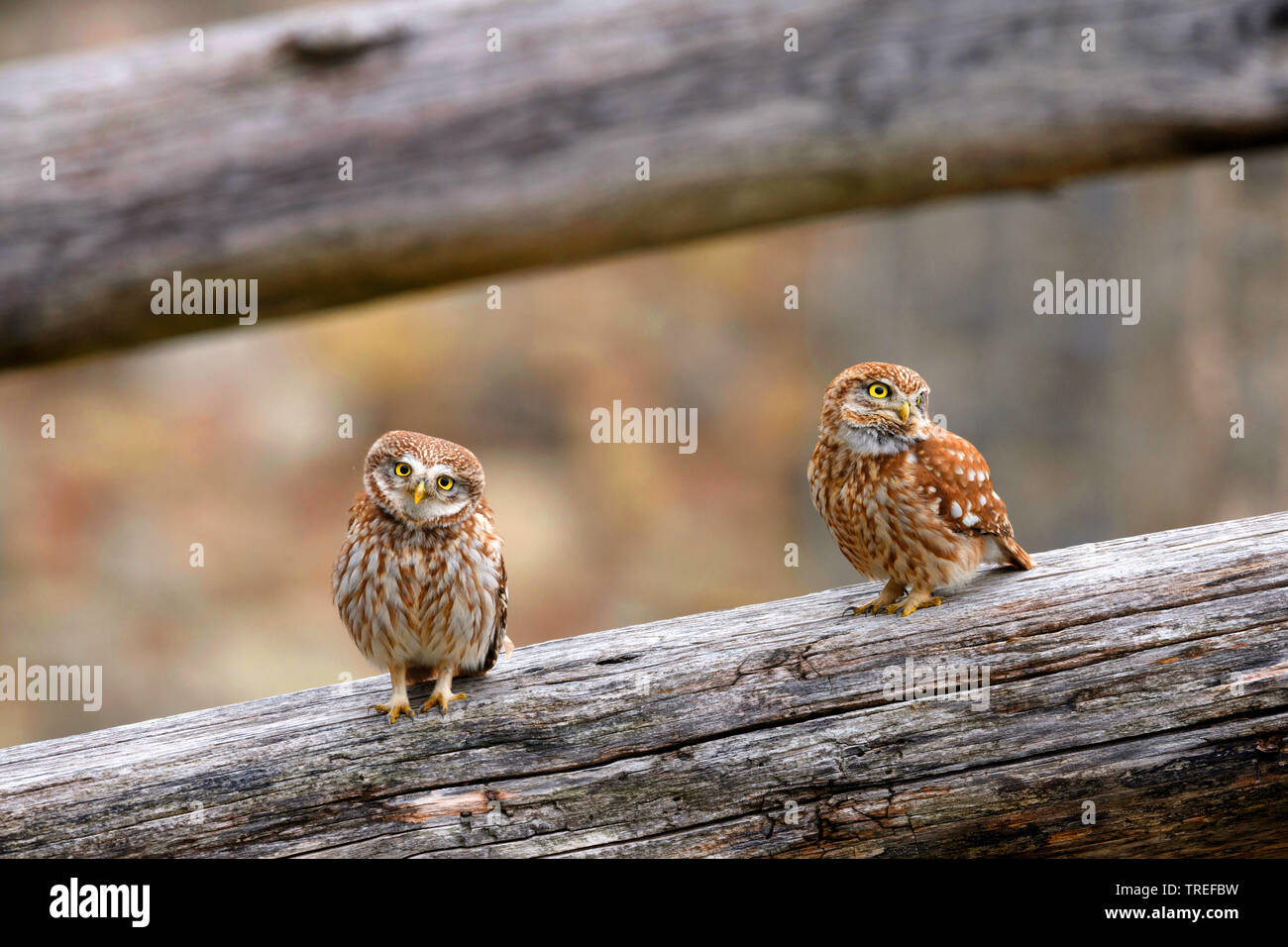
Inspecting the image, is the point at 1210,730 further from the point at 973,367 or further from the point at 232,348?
the point at 232,348

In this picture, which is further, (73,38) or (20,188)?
(73,38)

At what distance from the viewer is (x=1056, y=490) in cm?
629

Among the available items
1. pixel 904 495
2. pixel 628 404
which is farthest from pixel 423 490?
pixel 628 404

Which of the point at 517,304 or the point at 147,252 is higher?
the point at 517,304

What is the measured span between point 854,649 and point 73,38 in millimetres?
10144

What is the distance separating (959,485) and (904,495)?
0.48ft

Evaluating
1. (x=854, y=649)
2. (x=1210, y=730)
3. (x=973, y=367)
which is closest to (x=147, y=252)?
(x=854, y=649)

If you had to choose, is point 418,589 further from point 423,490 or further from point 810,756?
point 810,756

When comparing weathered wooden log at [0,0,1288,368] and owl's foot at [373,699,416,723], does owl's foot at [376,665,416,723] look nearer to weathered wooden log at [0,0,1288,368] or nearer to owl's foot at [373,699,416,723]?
owl's foot at [373,699,416,723]

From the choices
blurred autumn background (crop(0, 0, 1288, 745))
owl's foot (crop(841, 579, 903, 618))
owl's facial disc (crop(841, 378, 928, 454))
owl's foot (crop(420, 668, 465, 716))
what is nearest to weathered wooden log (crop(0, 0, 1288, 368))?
owl's facial disc (crop(841, 378, 928, 454))

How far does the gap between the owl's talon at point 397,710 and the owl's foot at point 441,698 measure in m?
0.03

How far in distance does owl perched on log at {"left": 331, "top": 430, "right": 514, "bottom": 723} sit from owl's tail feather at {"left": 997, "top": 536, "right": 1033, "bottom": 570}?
1.22 m

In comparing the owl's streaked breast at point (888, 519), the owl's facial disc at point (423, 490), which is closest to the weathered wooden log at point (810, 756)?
the owl's streaked breast at point (888, 519)

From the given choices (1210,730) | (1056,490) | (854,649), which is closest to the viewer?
(1210,730)
